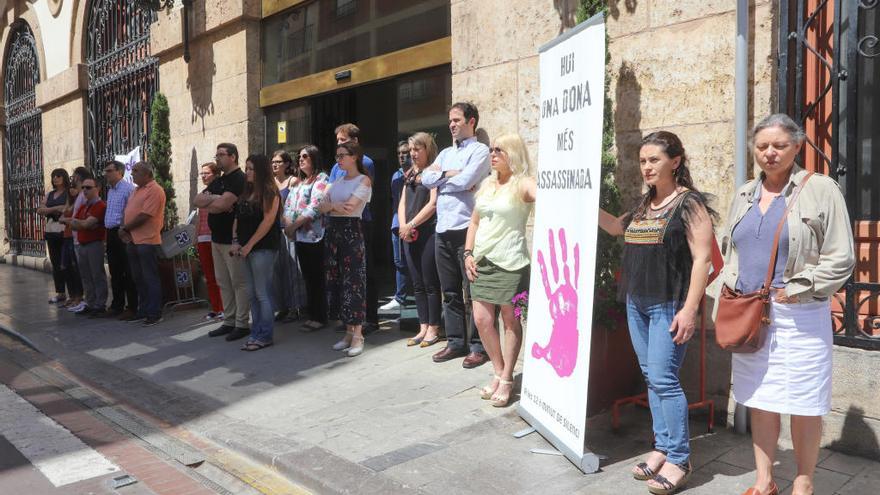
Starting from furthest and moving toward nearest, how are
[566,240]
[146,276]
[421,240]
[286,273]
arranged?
1. [146,276]
2. [286,273]
3. [421,240]
4. [566,240]

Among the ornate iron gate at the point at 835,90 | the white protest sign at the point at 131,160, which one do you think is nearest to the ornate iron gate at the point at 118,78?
the white protest sign at the point at 131,160

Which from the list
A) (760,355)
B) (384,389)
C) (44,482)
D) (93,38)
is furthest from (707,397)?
(93,38)

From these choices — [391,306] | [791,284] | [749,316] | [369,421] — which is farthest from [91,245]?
[791,284]

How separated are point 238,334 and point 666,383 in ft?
16.6

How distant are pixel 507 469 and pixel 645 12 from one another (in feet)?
10.4

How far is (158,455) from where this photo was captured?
468 cm

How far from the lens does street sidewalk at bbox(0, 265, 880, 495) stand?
3.80 m

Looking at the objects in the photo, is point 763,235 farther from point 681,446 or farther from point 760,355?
point 681,446

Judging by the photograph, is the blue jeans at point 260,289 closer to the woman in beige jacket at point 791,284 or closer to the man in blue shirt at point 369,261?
the man in blue shirt at point 369,261

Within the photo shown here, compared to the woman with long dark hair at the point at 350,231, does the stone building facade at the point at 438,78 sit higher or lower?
higher

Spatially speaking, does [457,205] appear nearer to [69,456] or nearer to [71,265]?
[69,456]

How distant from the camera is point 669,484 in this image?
3514mm

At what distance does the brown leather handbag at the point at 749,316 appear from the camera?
3.21m

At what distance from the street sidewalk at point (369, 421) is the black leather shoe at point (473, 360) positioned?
0.07 meters
